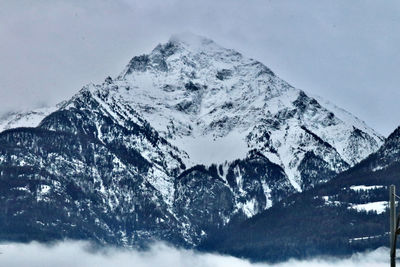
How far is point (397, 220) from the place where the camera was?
23.7 metres

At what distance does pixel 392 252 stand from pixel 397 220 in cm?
99

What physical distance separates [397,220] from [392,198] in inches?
39.2

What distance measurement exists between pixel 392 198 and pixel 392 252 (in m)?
0.97

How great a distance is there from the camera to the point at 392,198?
22.9 meters

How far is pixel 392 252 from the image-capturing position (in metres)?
22.9
